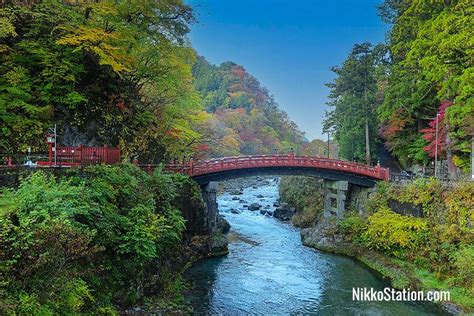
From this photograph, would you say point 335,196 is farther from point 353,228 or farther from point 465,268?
point 465,268

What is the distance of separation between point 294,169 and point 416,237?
11960 mm

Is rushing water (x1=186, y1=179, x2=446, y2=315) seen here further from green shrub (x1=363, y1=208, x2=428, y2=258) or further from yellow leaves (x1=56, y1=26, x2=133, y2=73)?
yellow leaves (x1=56, y1=26, x2=133, y2=73)

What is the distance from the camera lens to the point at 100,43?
66.0ft

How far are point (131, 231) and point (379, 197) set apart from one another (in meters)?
20.3

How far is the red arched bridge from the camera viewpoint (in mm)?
29203

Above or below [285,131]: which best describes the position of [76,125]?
below

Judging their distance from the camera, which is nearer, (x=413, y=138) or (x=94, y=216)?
(x=94, y=216)

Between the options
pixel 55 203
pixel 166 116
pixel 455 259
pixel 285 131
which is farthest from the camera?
pixel 285 131

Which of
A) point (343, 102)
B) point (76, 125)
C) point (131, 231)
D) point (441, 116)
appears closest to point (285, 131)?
point (343, 102)

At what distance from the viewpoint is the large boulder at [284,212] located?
4073 centimetres

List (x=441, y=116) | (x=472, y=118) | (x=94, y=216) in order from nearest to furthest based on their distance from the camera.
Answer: (x=94, y=216) → (x=472, y=118) → (x=441, y=116)

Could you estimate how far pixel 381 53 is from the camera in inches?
1518

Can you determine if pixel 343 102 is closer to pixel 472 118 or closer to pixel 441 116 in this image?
pixel 441 116

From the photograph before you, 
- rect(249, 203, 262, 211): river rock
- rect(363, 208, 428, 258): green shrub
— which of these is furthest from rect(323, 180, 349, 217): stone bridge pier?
rect(249, 203, 262, 211): river rock
